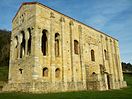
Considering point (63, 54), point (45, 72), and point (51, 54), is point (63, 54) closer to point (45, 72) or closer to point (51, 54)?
point (51, 54)

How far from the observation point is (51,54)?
802 inches

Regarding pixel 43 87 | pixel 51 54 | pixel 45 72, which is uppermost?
pixel 51 54

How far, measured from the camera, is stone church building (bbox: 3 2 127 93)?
1908cm

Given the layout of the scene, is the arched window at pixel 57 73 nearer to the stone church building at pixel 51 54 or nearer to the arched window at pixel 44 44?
the stone church building at pixel 51 54

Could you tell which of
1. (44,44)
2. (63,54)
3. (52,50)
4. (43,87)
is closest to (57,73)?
(63,54)

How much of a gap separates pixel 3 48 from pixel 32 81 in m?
36.9

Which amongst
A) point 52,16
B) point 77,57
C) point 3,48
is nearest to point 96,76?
point 77,57

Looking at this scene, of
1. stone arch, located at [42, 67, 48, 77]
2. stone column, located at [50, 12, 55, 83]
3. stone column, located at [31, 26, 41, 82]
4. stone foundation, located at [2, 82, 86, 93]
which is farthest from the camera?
stone column, located at [50, 12, 55, 83]

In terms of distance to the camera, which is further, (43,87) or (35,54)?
(35,54)

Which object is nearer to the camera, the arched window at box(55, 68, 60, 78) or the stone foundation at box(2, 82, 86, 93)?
the stone foundation at box(2, 82, 86, 93)

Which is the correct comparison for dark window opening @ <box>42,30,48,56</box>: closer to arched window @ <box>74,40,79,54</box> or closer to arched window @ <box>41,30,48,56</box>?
arched window @ <box>41,30,48,56</box>

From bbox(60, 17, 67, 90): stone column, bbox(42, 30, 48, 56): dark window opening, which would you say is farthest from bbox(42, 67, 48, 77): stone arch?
bbox(60, 17, 67, 90): stone column

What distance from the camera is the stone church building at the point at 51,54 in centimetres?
1908

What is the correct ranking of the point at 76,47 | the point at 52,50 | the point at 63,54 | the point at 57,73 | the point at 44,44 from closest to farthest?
the point at 52,50 < the point at 57,73 < the point at 63,54 < the point at 44,44 < the point at 76,47
